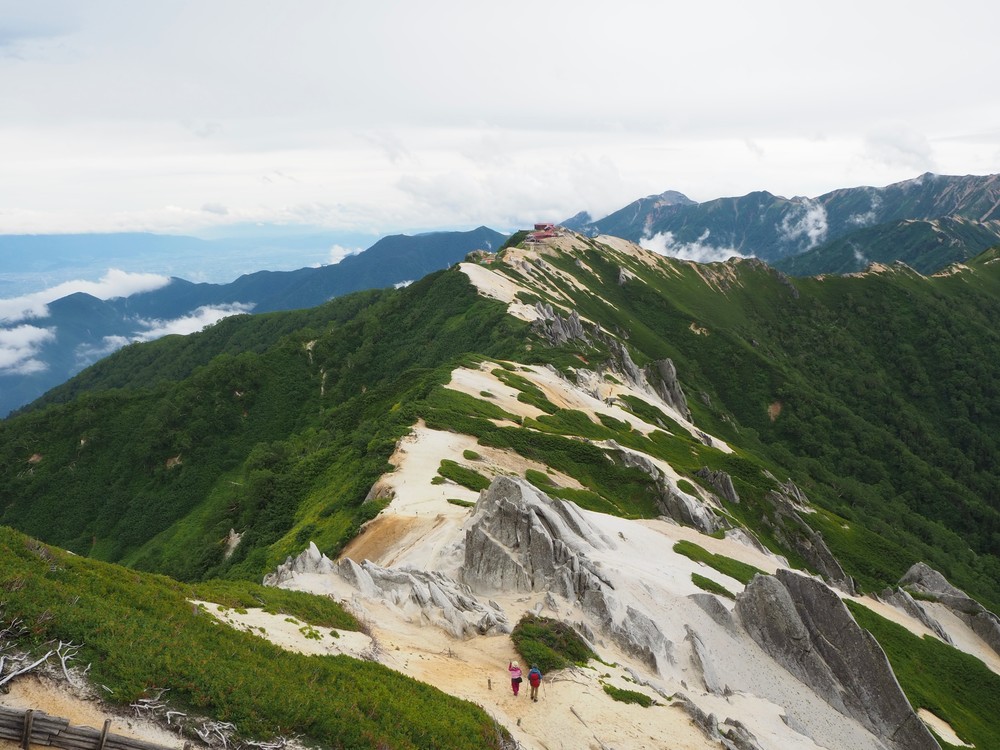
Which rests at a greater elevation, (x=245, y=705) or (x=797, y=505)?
(x=245, y=705)

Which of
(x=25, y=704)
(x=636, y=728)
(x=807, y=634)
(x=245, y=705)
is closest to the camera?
(x=25, y=704)

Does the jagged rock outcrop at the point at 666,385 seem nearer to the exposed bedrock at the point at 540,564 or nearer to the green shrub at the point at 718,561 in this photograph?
the green shrub at the point at 718,561

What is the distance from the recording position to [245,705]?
1661cm

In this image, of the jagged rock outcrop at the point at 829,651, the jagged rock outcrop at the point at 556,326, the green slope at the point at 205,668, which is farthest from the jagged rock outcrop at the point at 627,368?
the green slope at the point at 205,668

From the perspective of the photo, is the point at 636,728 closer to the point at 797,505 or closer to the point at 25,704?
the point at 25,704

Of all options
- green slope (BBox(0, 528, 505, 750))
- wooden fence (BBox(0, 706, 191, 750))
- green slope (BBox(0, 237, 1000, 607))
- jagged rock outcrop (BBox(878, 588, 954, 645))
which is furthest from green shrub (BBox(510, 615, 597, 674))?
jagged rock outcrop (BBox(878, 588, 954, 645))

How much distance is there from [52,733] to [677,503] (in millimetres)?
56367

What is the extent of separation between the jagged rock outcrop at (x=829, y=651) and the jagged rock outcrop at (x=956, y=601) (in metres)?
36.4

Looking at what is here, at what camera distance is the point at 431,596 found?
1219 inches

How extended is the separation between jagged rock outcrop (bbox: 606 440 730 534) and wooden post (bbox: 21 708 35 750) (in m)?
55.4

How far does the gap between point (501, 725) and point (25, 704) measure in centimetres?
1390

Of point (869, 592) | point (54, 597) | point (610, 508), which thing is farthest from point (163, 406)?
point (869, 592)

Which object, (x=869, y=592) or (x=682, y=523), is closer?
(x=682, y=523)

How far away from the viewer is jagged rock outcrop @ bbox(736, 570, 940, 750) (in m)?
34.2
